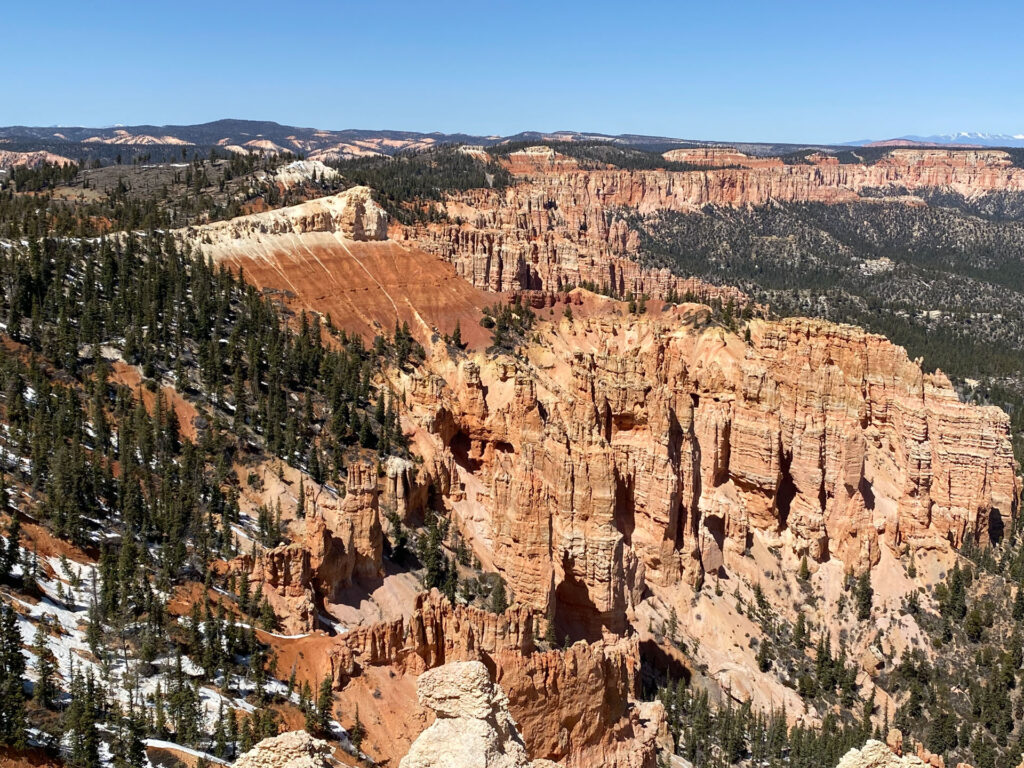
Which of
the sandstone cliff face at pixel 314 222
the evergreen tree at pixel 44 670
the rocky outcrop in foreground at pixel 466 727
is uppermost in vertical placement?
the sandstone cliff face at pixel 314 222

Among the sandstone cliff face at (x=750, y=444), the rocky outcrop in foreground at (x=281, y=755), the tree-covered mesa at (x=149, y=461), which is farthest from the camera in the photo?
the sandstone cliff face at (x=750, y=444)

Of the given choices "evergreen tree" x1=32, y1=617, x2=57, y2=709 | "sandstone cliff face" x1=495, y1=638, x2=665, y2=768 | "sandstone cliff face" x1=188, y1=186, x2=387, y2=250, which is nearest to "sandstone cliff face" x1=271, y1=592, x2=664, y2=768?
"sandstone cliff face" x1=495, y1=638, x2=665, y2=768

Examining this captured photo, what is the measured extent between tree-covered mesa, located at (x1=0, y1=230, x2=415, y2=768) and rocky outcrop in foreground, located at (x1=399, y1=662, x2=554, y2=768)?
9.14 meters

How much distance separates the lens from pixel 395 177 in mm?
132875

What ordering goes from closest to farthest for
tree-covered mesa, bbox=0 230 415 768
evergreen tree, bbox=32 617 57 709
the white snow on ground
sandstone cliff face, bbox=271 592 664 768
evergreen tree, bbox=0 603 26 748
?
evergreen tree, bbox=0 603 26 748
evergreen tree, bbox=32 617 57 709
tree-covered mesa, bbox=0 230 415 768
the white snow on ground
sandstone cliff face, bbox=271 592 664 768

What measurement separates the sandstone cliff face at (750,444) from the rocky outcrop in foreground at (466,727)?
27.6m

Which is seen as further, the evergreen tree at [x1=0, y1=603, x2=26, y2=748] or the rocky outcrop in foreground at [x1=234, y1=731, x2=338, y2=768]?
the evergreen tree at [x1=0, y1=603, x2=26, y2=748]

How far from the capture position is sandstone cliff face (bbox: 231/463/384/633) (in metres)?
30.8

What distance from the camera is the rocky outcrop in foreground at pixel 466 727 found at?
14047 mm

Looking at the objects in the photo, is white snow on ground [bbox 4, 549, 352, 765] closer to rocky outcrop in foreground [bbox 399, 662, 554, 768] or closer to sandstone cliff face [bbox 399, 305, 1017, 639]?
rocky outcrop in foreground [bbox 399, 662, 554, 768]

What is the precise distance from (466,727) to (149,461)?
2871 cm

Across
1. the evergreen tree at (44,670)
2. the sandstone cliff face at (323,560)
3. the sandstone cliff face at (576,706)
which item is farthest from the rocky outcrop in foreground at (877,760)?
the sandstone cliff face at (323,560)

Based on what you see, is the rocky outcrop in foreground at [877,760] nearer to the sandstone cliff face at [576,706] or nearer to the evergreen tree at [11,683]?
the sandstone cliff face at [576,706]

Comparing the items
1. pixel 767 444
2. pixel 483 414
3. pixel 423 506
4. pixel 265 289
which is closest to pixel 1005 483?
pixel 767 444
